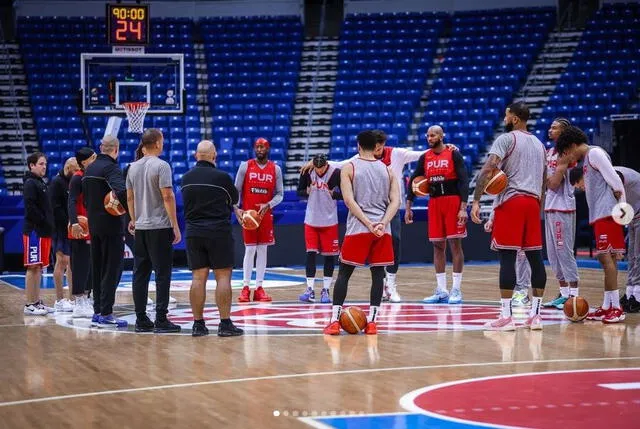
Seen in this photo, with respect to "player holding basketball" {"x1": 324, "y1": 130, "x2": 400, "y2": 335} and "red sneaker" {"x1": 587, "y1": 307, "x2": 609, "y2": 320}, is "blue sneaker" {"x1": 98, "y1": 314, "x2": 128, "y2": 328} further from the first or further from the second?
"red sneaker" {"x1": 587, "y1": 307, "x2": 609, "y2": 320}

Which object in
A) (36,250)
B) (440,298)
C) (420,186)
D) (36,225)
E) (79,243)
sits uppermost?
(420,186)

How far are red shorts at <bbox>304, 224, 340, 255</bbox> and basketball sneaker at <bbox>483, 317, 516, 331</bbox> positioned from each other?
339cm

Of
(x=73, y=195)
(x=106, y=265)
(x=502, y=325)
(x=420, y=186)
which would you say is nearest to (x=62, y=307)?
(x=73, y=195)

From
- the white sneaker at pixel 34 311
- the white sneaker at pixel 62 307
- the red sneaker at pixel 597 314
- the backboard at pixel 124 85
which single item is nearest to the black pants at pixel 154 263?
the white sneaker at pixel 34 311

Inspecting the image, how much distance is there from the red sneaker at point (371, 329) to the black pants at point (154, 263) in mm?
1825

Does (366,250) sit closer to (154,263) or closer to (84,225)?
(154,263)

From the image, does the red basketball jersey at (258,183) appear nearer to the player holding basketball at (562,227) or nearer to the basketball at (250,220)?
the basketball at (250,220)

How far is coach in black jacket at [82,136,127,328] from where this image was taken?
970cm

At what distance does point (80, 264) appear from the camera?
423 inches

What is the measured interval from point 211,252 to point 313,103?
1923 centimetres

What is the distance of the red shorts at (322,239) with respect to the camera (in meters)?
12.3

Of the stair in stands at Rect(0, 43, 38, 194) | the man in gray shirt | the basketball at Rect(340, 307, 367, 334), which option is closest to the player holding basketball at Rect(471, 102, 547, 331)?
the basketball at Rect(340, 307, 367, 334)

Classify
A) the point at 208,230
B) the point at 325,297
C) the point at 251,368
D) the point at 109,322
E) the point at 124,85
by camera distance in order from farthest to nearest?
the point at 124,85, the point at 325,297, the point at 109,322, the point at 208,230, the point at 251,368

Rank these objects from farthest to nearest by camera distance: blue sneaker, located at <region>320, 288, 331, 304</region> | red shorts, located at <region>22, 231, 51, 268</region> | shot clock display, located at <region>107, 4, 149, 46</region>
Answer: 1. shot clock display, located at <region>107, 4, 149, 46</region>
2. blue sneaker, located at <region>320, 288, 331, 304</region>
3. red shorts, located at <region>22, 231, 51, 268</region>
